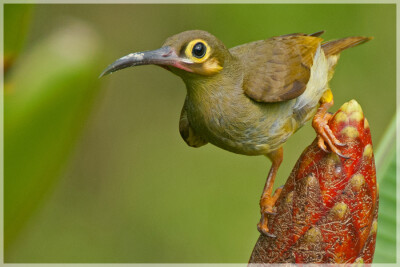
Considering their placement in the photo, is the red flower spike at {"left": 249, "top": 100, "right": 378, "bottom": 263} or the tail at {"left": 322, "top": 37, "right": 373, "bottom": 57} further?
the tail at {"left": 322, "top": 37, "right": 373, "bottom": 57}

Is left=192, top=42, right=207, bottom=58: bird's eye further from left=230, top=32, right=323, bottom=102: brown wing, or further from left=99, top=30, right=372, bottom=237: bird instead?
left=230, top=32, right=323, bottom=102: brown wing

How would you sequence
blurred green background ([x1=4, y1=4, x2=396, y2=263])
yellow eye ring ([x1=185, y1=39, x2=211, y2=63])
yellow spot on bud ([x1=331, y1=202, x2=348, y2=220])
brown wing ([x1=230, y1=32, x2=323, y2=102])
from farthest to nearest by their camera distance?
blurred green background ([x1=4, y1=4, x2=396, y2=263]) < brown wing ([x1=230, y1=32, x2=323, y2=102]) < yellow eye ring ([x1=185, y1=39, x2=211, y2=63]) < yellow spot on bud ([x1=331, y1=202, x2=348, y2=220])

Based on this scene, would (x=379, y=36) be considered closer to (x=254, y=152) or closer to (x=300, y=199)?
(x=254, y=152)

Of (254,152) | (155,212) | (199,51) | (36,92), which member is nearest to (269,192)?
(254,152)

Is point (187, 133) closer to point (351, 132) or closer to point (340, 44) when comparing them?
point (340, 44)

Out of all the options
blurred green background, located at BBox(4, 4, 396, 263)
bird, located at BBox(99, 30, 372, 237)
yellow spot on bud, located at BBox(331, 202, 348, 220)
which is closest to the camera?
yellow spot on bud, located at BBox(331, 202, 348, 220)

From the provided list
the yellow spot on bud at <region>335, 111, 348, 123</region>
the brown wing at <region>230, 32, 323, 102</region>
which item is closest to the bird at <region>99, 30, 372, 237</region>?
the brown wing at <region>230, 32, 323, 102</region>
